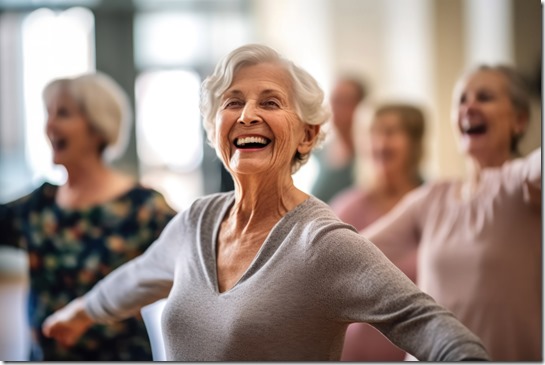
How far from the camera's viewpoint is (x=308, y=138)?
1019mm

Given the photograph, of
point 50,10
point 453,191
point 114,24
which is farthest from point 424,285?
point 114,24

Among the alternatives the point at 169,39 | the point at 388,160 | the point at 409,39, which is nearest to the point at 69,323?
the point at 388,160

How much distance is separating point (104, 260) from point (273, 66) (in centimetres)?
53

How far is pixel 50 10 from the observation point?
4.37 meters

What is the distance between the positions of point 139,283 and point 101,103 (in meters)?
0.40

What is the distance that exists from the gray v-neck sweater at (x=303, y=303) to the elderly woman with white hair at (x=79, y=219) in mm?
332

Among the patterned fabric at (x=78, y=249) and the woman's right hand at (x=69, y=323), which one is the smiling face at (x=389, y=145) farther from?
the woman's right hand at (x=69, y=323)

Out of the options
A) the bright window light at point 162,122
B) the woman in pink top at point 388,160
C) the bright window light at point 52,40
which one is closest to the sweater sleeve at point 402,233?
the woman in pink top at point 388,160

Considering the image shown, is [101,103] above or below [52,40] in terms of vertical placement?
below

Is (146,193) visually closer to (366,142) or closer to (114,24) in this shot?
(366,142)

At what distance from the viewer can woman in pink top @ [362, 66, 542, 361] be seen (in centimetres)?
129

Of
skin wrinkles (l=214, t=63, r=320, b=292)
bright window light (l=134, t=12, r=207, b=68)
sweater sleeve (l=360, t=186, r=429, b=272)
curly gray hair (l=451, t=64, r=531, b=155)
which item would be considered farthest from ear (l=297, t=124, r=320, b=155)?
bright window light (l=134, t=12, r=207, b=68)

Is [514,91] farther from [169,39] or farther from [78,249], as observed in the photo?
[169,39]

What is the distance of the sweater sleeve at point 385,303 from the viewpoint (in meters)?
0.87
